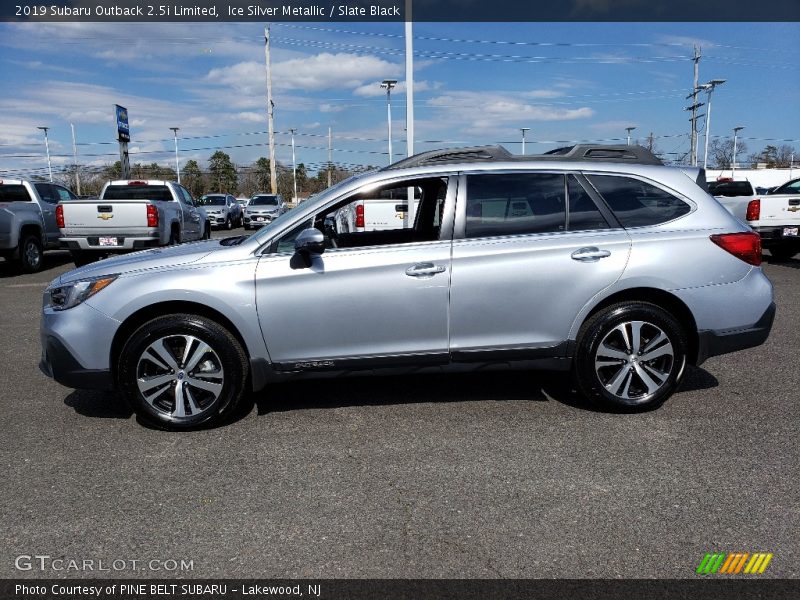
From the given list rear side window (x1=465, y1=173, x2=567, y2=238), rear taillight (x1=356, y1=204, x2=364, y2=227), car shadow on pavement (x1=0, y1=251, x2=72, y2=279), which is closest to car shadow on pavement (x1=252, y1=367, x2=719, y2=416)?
rear side window (x1=465, y1=173, x2=567, y2=238)

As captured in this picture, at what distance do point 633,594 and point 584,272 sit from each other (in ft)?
7.57

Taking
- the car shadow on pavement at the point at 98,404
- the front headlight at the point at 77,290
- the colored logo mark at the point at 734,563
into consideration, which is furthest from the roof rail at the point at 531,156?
the colored logo mark at the point at 734,563

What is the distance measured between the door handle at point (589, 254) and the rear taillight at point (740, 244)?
826mm

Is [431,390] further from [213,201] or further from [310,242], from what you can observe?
[213,201]

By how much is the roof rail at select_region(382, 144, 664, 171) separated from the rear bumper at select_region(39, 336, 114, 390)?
2.38 metres

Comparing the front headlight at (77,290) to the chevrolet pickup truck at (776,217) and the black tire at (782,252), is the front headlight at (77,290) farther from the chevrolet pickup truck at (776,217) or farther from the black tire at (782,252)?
the black tire at (782,252)

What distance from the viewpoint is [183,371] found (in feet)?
14.0

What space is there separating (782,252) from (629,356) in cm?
1211

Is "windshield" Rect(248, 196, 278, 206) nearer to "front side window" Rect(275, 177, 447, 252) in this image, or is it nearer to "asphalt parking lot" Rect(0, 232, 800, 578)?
"front side window" Rect(275, 177, 447, 252)

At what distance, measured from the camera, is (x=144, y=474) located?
3.68 meters

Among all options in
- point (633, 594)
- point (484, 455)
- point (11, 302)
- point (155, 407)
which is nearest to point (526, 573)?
point (633, 594)

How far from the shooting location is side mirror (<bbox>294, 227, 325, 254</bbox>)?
4.15 m

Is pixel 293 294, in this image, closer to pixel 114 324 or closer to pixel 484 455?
pixel 114 324

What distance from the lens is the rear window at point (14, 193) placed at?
1429 centimetres
